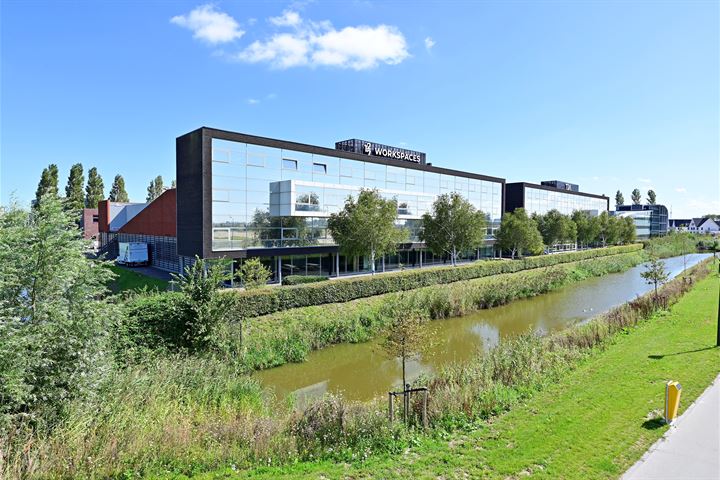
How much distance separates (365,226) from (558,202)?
51.9 meters

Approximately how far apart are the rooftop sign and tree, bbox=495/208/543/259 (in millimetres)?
12790

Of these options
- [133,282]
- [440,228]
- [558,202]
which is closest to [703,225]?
[558,202]

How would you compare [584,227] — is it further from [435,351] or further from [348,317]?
[348,317]

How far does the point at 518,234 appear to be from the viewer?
152 ft

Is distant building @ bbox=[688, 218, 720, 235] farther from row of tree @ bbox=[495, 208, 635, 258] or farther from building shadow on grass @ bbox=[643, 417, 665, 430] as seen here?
building shadow on grass @ bbox=[643, 417, 665, 430]

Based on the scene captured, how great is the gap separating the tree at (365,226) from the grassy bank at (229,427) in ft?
56.4

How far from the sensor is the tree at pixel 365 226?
29797mm

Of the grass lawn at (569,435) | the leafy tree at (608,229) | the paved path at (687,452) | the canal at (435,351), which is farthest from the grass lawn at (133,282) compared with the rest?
the leafy tree at (608,229)

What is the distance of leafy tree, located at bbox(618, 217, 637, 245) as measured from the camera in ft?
248

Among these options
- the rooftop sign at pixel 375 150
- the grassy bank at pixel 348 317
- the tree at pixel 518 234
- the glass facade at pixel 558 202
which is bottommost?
the grassy bank at pixel 348 317

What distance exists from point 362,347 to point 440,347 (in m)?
3.76

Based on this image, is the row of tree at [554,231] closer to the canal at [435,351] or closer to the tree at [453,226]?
the tree at [453,226]

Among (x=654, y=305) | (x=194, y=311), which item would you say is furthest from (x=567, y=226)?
(x=194, y=311)

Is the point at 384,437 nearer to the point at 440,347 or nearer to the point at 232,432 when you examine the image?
the point at 232,432
